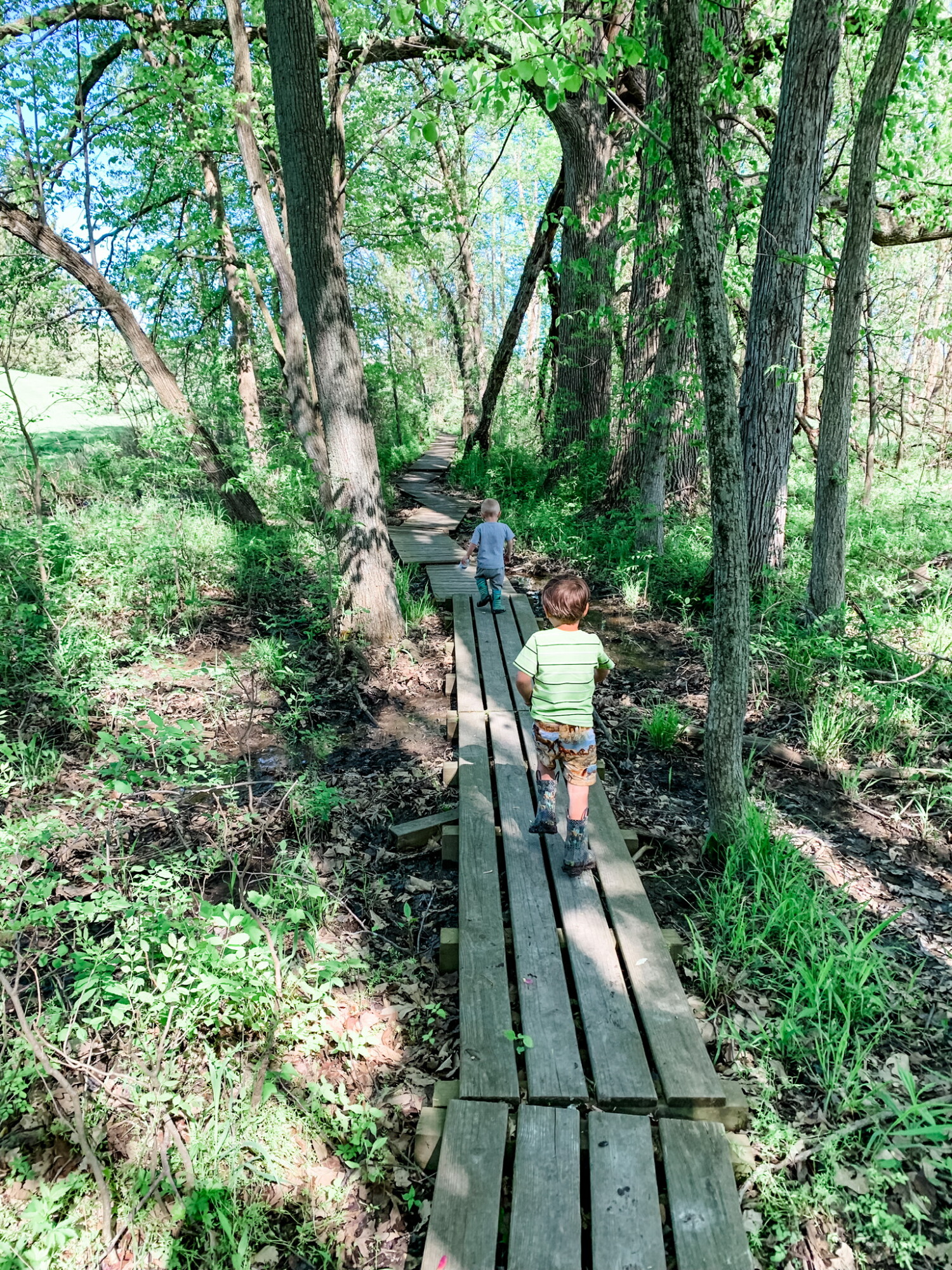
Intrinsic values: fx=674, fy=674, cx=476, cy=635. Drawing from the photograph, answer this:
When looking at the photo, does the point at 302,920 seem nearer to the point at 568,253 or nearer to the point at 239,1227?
the point at 239,1227

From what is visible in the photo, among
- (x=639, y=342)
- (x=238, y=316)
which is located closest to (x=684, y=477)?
(x=639, y=342)

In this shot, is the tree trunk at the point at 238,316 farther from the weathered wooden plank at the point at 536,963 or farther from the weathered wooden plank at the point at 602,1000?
the weathered wooden plank at the point at 602,1000

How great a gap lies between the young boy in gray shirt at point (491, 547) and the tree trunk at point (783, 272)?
2379 millimetres

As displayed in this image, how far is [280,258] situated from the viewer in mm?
8180

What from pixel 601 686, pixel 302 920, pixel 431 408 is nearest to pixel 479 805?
pixel 302 920

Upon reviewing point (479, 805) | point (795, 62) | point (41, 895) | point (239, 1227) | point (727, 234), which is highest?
point (795, 62)

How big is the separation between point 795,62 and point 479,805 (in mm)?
6608

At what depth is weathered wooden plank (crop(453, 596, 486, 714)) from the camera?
18.2ft

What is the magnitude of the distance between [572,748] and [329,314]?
15.3 feet

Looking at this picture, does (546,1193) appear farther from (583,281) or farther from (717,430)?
(583,281)

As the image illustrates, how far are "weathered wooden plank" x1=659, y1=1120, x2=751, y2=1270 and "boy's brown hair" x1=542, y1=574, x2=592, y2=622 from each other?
2146 millimetres

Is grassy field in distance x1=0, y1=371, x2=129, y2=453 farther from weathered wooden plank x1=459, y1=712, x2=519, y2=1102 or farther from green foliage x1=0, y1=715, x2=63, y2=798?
weathered wooden plank x1=459, y1=712, x2=519, y2=1102

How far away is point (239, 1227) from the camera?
→ 2.13 m

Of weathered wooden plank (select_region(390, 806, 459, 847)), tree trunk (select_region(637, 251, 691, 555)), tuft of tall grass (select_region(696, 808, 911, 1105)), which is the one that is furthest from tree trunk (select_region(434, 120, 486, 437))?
tuft of tall grass (select_region(696, 808, 911, 1105))
